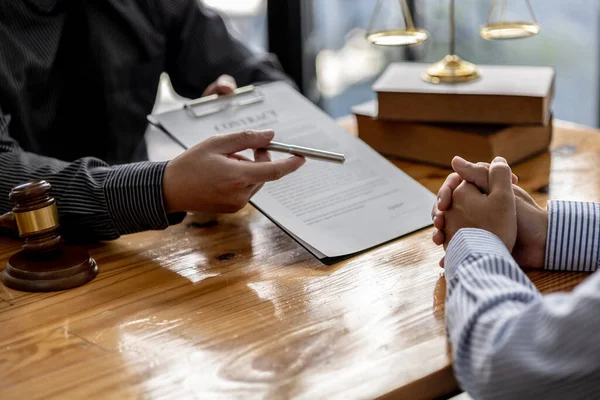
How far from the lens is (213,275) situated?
977 mm

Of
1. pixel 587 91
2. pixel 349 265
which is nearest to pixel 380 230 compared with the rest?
pixel 349 265

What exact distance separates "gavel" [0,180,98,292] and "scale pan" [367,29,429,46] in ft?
2.28

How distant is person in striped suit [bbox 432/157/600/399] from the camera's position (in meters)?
0.68

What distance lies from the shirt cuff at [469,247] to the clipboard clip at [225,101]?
1.77 feet

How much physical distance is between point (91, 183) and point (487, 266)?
0.60m

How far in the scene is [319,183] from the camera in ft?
3.87

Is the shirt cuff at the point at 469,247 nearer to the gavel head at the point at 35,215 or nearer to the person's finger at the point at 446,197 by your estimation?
the person's finger at the point at 446,197

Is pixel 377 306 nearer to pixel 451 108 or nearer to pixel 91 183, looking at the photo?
pixel 91 183

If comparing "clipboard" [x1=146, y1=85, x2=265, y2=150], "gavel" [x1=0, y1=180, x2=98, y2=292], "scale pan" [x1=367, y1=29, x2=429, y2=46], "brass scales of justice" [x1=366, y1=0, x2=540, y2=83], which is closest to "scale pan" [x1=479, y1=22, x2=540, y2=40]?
"brass scales of justice" [x1=366, y1=0, x2=540, y2=83]

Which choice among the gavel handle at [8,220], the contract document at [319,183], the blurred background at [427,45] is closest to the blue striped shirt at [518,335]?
the contract document at [319,183]

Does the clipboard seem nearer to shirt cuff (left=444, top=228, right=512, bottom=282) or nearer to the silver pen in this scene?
the silver pen

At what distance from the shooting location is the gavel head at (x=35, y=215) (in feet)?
3.10

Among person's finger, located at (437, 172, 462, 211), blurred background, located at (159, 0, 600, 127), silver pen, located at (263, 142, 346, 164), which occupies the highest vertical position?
silver pen, located at (263, 142, 346, 164)

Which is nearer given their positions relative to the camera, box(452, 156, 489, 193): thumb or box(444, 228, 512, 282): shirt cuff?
box(444, 228, 512, 282): shirt cuff
